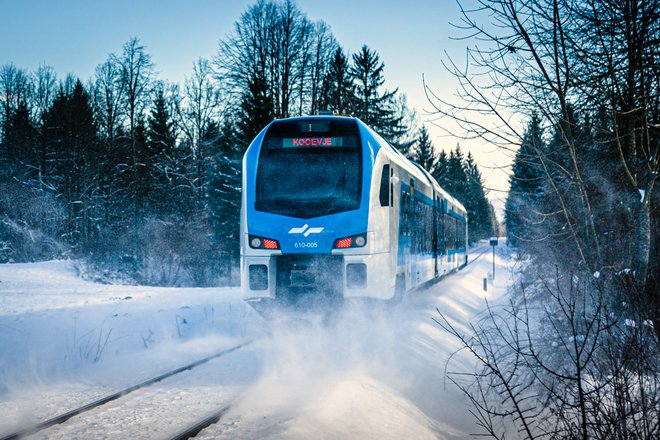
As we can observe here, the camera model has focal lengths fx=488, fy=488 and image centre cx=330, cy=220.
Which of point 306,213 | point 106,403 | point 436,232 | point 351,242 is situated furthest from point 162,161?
point 106,403

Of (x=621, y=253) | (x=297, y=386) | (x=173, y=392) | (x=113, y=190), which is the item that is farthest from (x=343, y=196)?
(x=113, y=190)

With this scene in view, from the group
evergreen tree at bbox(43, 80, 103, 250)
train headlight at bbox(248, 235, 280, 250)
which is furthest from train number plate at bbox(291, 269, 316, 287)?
evergreen tree at bbox(43, 80, 103, 250)

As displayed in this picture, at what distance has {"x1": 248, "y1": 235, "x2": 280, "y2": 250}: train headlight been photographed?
7910 millimetres

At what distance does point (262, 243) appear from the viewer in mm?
7977

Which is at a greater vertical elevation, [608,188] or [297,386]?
[608,188]

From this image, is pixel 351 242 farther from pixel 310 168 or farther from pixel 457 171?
pixel 457 171

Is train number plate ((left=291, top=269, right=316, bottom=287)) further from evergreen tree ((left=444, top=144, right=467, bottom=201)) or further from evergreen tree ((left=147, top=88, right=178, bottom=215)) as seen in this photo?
evergreen tree ((left=444, top=144, right=467, bottom=201))

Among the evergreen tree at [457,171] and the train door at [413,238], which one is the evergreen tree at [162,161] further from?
the evergreen tree at [457,171]

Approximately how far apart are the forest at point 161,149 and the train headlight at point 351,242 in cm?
1751

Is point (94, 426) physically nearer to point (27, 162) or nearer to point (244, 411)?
point (244, 411)

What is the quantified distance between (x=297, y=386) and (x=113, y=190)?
31063 millimetres

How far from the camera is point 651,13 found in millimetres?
4516

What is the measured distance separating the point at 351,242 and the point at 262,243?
1.46 metres

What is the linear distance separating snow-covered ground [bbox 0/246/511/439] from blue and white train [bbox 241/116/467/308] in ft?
2.12
